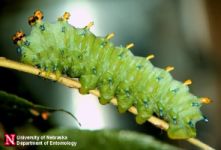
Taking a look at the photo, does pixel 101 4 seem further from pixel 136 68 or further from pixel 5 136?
pixel 5 136

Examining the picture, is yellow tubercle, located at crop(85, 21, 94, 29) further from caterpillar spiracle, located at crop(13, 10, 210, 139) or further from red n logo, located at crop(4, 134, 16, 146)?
red n logo, located at crop(4, 134, 16, 146)

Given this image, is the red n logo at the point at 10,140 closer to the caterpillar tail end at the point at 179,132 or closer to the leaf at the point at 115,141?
the leaf at the point at 115,141

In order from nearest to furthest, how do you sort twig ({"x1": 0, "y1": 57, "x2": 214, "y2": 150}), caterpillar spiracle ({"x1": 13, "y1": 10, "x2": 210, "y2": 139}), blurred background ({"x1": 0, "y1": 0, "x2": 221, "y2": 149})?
1. twig ({"x1": 0, "y1": 57, "x2": 214, "y2": 150})
2. caterpillar spiracle ({"x1": 13, "y1": 10, "x2": 210, "y2": 139})
3. blurred background ({"x1": 0, "y1": 0, "x2": 221, "y2": 149})

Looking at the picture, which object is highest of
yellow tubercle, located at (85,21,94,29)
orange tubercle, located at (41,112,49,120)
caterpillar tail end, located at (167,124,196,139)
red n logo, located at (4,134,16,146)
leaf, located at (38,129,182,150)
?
yellow tubercle, located at (85,21,94,29)

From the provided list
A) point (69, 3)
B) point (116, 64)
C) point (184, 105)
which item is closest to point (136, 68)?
point (116, 64)

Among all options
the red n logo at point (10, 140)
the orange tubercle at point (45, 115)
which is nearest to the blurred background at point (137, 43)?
the orange tubercle at point (45, 115)

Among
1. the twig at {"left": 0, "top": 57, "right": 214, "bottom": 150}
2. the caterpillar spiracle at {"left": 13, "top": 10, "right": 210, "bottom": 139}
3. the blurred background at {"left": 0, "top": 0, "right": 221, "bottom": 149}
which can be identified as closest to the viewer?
the twig at {"left": 0, "top": 57, "right": 214, "bottom": 150}

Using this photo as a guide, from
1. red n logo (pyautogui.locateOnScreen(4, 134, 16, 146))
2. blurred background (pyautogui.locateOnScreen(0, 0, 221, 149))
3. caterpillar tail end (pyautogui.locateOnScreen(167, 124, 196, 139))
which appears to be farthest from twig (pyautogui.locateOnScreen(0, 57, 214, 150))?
red n logo (pyautogui.locateOnScreen(4, 134, 16, 146))
